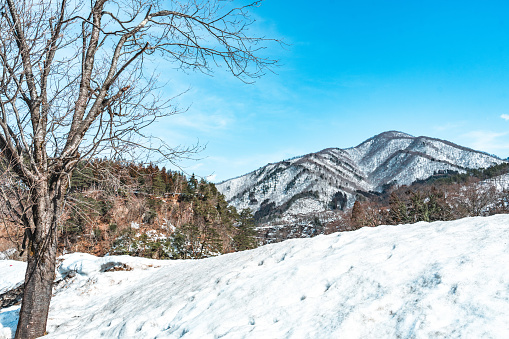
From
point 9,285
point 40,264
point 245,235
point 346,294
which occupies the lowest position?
point 245,235

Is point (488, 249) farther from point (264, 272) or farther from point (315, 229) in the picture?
point (315, 229)

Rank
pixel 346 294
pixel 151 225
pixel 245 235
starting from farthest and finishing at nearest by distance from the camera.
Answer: pixel 245 235 → pixel 151 225 → pixel 346 294

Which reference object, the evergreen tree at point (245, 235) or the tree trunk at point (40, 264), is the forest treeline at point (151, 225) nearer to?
the evergreen tree at point (245, 235)

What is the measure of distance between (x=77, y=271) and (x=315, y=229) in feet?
260

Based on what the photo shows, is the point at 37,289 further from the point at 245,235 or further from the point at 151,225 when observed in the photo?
the point at 245,235

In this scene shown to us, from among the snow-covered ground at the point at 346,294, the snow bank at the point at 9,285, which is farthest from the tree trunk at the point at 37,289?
the snow bank at the point at 9,285

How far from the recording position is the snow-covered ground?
2.55 meters

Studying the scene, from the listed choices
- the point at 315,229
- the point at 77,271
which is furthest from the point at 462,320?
the point at 315,229

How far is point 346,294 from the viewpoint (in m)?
3.30

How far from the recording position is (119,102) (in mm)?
5035

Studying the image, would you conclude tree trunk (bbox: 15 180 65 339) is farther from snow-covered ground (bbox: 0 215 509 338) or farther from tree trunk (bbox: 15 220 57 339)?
snow-covered ground (bbox: 0 215 509 338)

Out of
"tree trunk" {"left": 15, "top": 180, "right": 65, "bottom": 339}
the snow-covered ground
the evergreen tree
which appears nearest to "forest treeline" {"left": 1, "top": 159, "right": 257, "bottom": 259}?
the evergreen tree

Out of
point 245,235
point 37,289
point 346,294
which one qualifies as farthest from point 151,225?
point 346,294

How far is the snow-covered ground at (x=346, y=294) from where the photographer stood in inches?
101
